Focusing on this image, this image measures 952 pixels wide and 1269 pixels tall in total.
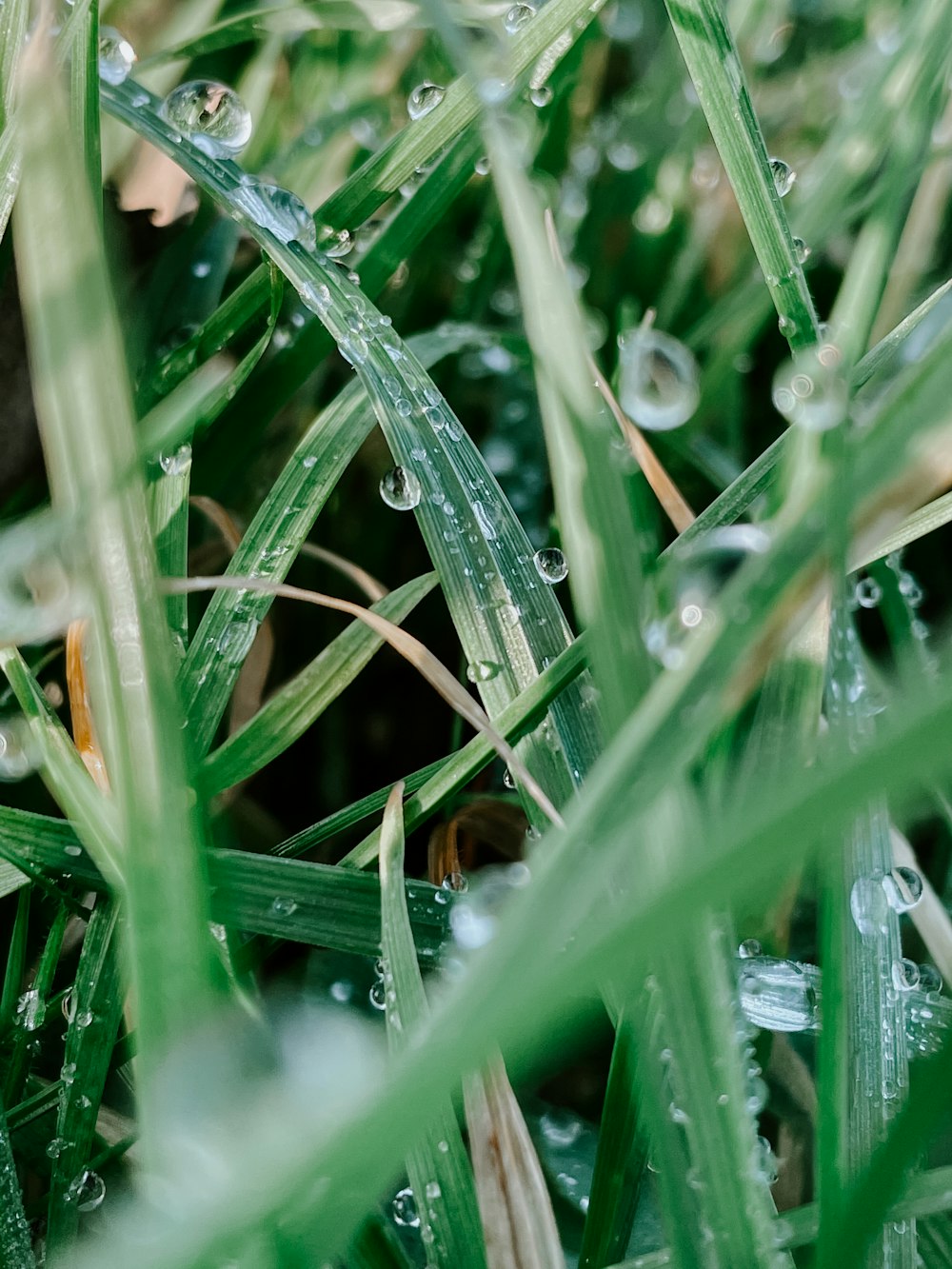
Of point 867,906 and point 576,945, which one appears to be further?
point 867,906

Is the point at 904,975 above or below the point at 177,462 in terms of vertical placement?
below

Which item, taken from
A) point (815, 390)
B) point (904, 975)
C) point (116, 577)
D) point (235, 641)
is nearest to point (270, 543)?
point (235, 641)

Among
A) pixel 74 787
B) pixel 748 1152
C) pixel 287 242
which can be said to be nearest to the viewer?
pixel 748 1152

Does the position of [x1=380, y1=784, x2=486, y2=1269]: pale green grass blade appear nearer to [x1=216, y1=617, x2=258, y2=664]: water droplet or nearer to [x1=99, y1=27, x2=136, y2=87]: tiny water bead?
[x1=216, y1=617, x2=258, y2=664]: water droplet

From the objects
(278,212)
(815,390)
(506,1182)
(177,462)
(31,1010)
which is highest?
(278,212)

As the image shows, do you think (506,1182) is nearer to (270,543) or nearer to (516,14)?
(270,543)

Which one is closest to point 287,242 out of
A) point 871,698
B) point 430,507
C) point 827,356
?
point 430,507

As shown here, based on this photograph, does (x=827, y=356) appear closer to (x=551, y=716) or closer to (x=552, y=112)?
(x=551, y=716)
